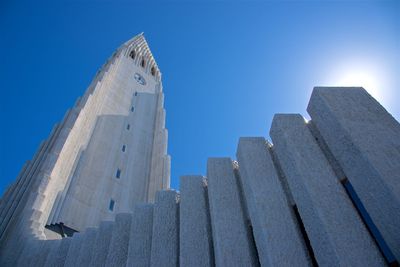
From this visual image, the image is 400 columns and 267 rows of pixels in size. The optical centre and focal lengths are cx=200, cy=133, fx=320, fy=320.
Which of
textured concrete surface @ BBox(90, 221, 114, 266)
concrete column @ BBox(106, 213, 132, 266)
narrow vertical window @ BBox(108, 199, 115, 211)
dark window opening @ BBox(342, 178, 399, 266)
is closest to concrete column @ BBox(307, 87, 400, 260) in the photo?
dark window opening @ BBox(342, 178, 399, 266)

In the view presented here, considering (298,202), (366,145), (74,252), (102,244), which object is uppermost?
(74,252)

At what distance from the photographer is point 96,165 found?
22234 millimetres

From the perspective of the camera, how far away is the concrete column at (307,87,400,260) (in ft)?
8.07

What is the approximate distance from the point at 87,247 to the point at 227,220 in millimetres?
3205

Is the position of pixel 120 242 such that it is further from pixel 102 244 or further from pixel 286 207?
pixel 286 207

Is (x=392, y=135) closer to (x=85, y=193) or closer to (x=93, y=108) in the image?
(x=85, y=193)

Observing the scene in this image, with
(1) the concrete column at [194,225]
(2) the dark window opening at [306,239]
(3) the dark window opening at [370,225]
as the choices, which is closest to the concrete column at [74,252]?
(1) the concrete column at [194,225]

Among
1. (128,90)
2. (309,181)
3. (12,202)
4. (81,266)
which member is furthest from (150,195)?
(309,181)

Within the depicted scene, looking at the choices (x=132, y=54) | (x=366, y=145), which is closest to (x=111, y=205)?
(x=366, y=145)

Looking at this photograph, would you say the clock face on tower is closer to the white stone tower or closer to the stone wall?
the white stone tower

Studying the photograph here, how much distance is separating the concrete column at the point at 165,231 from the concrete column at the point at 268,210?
51.2 inches

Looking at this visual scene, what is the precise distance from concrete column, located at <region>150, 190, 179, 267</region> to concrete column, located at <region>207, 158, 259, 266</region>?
0.73 metres

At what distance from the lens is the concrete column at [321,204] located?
2.60 m

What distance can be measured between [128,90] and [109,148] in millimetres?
9851
